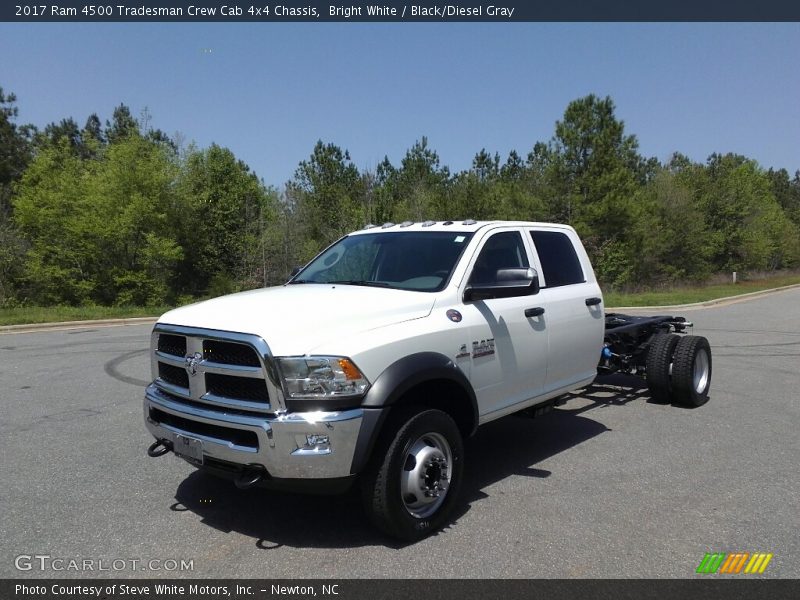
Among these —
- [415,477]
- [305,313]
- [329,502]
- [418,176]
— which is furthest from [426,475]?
[418,176]

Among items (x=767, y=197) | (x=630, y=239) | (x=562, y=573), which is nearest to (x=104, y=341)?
(x=562, y=573)

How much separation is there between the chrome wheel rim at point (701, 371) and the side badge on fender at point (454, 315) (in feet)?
14.8

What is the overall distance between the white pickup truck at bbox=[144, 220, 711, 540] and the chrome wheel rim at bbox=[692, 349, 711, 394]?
9.38ft

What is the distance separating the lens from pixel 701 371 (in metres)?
7.80

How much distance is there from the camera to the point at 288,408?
11.6ft

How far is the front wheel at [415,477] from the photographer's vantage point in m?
3.73

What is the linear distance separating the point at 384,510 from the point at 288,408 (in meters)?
0.83

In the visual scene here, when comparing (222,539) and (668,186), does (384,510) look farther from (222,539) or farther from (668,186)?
(668,186)

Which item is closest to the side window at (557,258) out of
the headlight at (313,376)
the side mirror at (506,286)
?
the side mirror at (506,286)

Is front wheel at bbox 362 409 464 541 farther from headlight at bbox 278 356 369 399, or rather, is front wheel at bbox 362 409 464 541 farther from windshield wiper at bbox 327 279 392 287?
windshield wiper at bbox 327 279 392 287

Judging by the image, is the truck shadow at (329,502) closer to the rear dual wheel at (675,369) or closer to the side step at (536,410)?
the side step at (536,410)

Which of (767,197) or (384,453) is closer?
(384,453)

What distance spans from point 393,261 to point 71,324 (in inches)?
622
